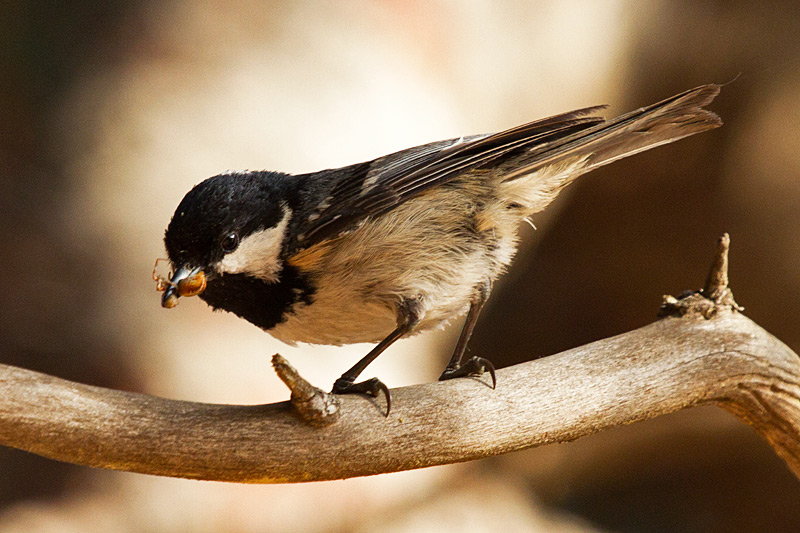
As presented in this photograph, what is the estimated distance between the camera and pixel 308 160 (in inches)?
113

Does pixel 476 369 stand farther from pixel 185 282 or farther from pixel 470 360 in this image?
pixel 185 282

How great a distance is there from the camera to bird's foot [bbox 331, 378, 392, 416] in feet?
5.31

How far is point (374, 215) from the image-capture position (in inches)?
68.7

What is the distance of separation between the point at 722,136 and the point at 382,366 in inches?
64.8

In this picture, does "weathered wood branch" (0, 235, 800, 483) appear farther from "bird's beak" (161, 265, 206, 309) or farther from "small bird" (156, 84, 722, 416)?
"bird's beak" (161, 265, 206, 309)

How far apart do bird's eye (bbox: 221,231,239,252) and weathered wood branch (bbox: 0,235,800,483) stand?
0.35 m


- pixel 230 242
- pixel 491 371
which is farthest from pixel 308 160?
pixel 491 371

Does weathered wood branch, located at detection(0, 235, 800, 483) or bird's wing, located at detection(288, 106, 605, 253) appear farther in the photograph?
bird's wing, located at detection(288, 106, 605, 253)

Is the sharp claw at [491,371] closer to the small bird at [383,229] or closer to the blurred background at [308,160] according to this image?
the small bird at [383,229]

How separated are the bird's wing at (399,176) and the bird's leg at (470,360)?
1.18 ft

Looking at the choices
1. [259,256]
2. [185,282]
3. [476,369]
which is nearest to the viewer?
[185,282]

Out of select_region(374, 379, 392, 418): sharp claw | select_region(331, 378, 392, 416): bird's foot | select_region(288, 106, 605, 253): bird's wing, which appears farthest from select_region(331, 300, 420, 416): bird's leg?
select_region(288, 106, 605, 253): bird's wing

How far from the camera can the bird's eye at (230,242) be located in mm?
1627

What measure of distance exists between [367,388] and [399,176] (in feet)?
1.70
